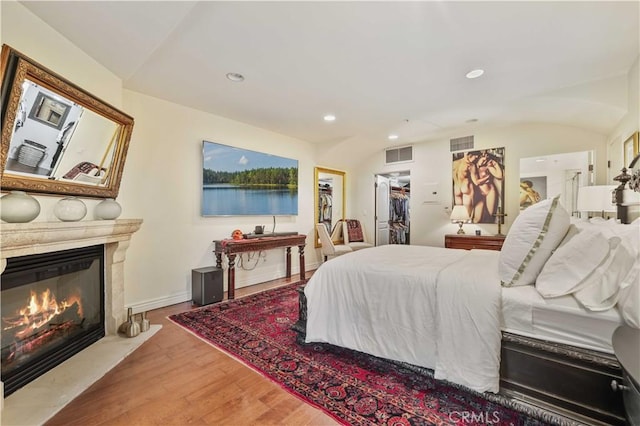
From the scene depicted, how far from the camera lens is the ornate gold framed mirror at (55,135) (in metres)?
1.64

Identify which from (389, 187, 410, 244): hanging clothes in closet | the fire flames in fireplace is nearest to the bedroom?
the fire flames in fireplace

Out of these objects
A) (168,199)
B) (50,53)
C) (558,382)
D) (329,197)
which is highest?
(50,53)

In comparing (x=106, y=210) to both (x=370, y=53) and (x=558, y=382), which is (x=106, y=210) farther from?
(x=558, y=382)

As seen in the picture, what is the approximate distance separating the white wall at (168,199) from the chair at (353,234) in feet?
7.57

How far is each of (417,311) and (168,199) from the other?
3.17m

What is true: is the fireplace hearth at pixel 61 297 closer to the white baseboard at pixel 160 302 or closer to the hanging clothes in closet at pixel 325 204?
the white baseboard at pixel 160 302

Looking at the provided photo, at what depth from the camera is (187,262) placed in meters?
3.71

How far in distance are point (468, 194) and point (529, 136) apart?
1.22m

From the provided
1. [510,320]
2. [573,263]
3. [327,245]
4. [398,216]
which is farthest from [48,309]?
[398,216]

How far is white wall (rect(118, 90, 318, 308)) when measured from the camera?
323 centimetres

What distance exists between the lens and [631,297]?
123 cm

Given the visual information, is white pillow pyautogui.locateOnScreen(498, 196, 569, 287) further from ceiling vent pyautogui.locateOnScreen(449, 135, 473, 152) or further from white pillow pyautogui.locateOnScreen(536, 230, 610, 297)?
ceiling vent pyautogui.locateOnScreen(449, 135, 473, 152)

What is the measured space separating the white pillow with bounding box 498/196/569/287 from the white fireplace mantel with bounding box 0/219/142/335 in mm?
2981

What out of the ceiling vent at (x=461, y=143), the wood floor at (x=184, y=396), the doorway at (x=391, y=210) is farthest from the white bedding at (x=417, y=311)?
the doorway at (x=391, y=210)
